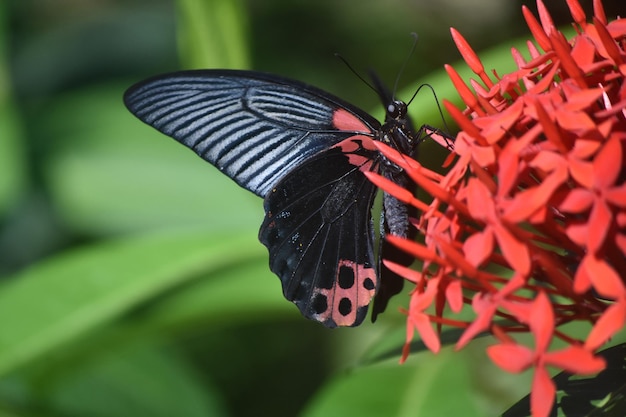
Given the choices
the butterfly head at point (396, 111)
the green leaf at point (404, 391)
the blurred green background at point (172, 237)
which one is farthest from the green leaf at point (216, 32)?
the green leaf at point (404, 391)

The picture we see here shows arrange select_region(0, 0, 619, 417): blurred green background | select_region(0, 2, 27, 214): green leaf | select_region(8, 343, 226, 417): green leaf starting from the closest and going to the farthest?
select_region(0, 0, 619, 417): blurred green background < select_region(8, 343, 226, 417): green leaf < select_region(0, 2, 27, 214): green leaf

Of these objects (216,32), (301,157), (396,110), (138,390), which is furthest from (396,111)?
(138,390)

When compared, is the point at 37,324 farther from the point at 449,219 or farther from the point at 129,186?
the point at 449,219

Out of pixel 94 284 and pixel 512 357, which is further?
pixel 94 284

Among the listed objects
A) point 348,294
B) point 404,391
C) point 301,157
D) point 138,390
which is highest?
point 301,157

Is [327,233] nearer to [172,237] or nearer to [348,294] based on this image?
[348,294]

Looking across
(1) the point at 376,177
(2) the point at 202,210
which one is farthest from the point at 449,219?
(2) the point at 202,210

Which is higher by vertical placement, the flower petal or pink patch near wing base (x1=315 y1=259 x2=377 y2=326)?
the flower petal

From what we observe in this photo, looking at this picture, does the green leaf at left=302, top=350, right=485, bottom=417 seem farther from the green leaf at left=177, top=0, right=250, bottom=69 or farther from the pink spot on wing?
the green leaf at left=177, top=0, right=250, bottom=69

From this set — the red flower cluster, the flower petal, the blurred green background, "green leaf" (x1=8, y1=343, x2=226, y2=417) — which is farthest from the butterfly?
"green leaf" (x1=8, y1=343, x2=226, y2=417)
